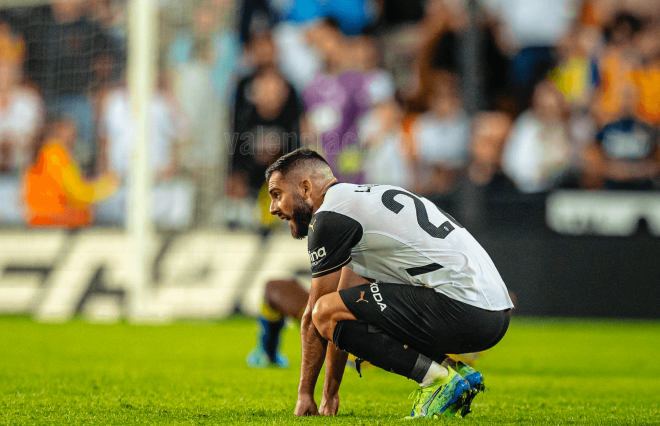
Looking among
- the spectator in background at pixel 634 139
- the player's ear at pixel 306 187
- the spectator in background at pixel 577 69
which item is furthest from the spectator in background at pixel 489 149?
the player's ear at pixel 306 187

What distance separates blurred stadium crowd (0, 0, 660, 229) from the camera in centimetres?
1036

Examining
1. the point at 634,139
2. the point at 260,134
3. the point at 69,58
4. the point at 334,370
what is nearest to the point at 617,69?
the point at 634,139

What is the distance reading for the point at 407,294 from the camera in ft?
12.0

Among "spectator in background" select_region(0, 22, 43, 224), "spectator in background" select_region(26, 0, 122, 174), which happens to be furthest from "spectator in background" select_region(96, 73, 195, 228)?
"spectator in background" select_region(0, 22, 43, 224)

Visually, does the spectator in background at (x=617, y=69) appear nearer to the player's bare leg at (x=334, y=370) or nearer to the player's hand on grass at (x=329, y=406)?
the player's bare leg at (x=334, y=370)

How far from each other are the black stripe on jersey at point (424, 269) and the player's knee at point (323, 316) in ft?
1.27

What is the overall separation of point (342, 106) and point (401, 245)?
288 inches

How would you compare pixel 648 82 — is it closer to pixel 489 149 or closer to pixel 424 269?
pixel 489 149

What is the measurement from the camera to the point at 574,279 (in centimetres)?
997

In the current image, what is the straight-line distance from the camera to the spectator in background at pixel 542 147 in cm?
1027

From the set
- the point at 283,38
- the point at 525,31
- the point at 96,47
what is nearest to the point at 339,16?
the point at 283,38

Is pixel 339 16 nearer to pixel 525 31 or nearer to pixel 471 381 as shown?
pixel 525 31

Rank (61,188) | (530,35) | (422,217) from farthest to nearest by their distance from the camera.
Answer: (61,188), (530,35), (422,217)

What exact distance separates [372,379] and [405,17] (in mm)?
8110
